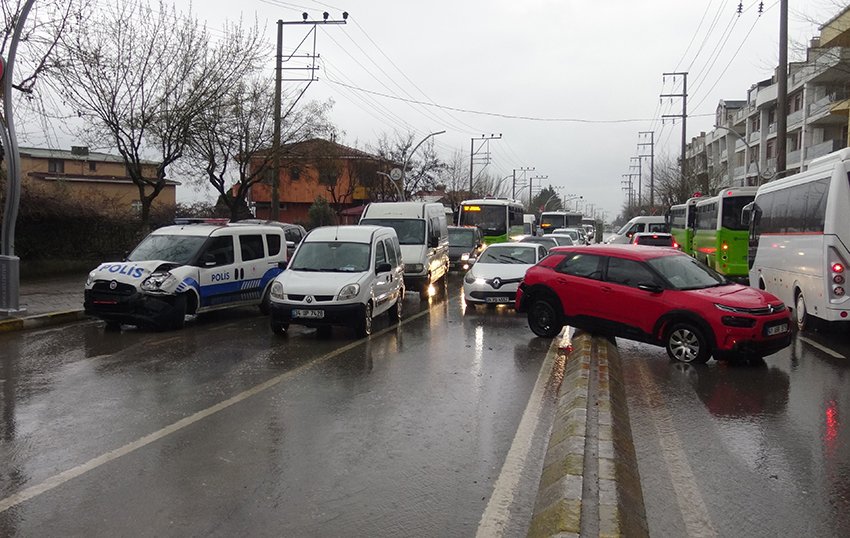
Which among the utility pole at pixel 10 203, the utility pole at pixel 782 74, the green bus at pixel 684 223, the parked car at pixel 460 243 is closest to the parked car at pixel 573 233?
the green bus at pixel 684 223

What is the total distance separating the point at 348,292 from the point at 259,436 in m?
5.20

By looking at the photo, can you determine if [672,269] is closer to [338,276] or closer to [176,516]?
[338,276]

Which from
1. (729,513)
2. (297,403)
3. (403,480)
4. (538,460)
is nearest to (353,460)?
(403,480)

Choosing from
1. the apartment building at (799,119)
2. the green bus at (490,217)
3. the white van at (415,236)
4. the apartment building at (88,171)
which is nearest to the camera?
the white van at (415,236)

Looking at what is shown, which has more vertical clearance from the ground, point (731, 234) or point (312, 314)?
point (731, 234)

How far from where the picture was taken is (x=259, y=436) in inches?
236

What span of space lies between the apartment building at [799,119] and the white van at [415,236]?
1136 cm

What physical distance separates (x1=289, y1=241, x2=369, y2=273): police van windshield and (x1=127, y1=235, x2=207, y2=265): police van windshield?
2.10 m

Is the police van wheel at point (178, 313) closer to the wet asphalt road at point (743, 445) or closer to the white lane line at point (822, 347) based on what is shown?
the wet asphalt road at point (743, 445)

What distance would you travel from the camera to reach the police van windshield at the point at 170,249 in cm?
1273

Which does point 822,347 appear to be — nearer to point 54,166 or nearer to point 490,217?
point 490,217

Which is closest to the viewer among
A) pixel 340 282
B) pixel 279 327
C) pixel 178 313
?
pixel 340 282

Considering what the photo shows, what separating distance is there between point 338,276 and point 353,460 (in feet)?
21.0

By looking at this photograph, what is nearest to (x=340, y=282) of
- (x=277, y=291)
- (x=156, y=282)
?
(x=277, y=291)
